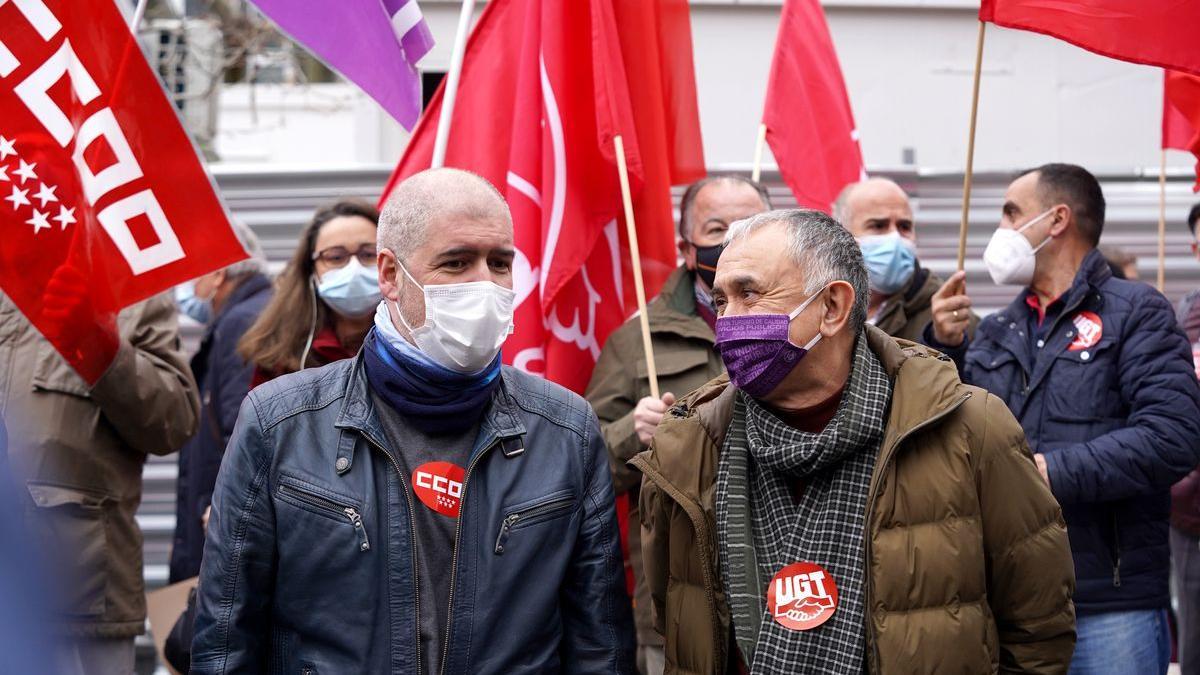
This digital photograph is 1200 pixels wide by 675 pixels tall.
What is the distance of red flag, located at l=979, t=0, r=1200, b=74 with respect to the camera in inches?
175

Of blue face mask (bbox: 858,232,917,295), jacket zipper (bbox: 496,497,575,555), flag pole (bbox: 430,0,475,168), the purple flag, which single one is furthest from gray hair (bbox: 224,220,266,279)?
jacket zipper (bbox: 496,497,575,555)

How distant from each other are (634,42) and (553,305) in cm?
109

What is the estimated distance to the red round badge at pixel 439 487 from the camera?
3227 mm

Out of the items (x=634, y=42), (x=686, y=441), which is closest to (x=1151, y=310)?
(x=686, y=441)

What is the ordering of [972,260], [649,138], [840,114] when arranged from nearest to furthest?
1. [649,138]
2. [840,114]
3. [972,260]

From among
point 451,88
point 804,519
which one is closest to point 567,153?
point 451,88

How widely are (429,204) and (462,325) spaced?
1.04 ft

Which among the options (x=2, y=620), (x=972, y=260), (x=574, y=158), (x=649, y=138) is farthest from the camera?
(x=972, y=260)

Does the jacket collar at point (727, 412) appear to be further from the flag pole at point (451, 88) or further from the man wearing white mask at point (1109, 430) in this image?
the flag pole at point (451, 88)

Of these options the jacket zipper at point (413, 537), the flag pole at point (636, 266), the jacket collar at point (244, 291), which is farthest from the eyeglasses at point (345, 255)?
the jacket zipper at point (413, 537)

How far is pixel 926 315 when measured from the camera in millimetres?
5520

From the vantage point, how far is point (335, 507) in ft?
10.4

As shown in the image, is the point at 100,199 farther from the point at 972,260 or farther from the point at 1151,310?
the point at 972,260

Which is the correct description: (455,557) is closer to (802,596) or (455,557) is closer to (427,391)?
(427,391)
